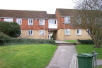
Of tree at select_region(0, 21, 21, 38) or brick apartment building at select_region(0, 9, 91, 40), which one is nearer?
tree at select_region(0, 21, 21, 38)

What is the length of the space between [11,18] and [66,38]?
13208 mm

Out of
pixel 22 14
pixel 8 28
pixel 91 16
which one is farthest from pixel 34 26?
pixel 91 16

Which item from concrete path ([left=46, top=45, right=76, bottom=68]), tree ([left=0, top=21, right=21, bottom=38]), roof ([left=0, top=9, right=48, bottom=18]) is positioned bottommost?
concrete path ([left=46, top=45, right=76, bottom=68])

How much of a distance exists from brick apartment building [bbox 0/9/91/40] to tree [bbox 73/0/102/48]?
18132 mm

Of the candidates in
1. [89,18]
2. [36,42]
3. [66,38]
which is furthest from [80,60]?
[66,38]

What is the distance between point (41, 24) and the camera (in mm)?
38688

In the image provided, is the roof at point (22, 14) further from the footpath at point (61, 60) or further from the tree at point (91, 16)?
the footpath at point (61, 60)

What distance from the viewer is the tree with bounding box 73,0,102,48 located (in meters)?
17.6

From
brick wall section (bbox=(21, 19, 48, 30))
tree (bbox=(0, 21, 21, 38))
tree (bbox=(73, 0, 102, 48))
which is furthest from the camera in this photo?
brick wall section (bbox=(21, 19, 48, 30))

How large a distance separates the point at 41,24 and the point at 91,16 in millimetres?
21743

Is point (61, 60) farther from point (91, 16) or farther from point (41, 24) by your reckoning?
point (41, 24)

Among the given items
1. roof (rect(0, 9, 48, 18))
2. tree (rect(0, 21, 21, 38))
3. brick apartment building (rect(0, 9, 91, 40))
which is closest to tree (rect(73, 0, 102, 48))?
tree (rect(0, 21, 21, 38))

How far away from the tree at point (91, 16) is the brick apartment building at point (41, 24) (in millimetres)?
18132

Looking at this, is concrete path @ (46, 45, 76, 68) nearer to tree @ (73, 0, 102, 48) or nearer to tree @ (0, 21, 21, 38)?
tree @ (73, 0, 102, 48)
